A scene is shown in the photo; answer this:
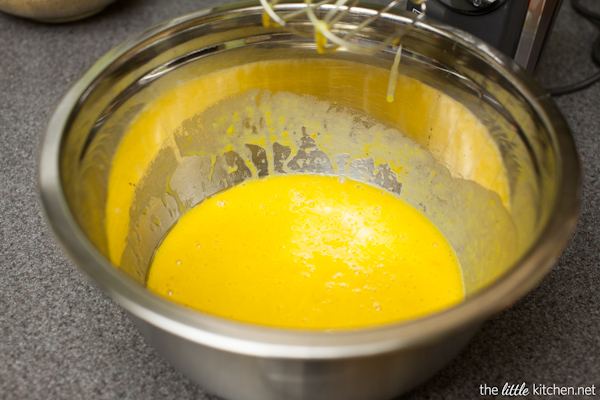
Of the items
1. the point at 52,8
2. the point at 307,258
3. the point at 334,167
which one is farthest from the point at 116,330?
the point at 52,8

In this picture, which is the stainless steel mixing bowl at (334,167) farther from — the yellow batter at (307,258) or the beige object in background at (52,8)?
the beige object in background at (52,8)

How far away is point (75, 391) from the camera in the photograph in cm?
71

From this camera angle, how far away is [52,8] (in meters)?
1.20

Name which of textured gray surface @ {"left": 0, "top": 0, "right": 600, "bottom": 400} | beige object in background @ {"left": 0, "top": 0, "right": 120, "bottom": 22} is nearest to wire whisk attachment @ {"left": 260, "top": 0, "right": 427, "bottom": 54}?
textured gray surface @ {"left": 0, "top": 0, "right": 600, "bottom": 400}

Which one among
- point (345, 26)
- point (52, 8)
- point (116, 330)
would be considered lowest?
point (116, 330)

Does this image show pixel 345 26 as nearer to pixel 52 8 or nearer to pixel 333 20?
pixel 333 20

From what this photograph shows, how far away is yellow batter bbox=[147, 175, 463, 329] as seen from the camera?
78 cm

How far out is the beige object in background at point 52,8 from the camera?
119cm

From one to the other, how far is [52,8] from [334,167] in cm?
68

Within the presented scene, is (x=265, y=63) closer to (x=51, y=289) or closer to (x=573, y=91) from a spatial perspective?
(x=51, y=289)

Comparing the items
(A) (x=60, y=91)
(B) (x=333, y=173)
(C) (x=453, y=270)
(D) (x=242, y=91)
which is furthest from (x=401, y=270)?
(A) (x=60, y=91)

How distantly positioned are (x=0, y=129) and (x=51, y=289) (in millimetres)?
388

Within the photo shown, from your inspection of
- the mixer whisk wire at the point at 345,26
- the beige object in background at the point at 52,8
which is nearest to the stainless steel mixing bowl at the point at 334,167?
the mixer whisk wire at the point at 345,26

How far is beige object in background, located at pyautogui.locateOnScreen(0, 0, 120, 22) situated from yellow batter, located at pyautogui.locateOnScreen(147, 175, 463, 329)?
58 centimetres
